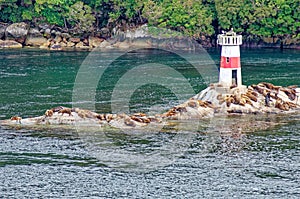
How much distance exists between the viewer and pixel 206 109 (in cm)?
7650

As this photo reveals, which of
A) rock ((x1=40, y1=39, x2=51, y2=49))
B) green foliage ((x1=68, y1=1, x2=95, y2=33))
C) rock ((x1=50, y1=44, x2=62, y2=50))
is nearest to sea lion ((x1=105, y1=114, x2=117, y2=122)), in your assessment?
rock ((x1=50, y1=44, x2=62, y2=50))

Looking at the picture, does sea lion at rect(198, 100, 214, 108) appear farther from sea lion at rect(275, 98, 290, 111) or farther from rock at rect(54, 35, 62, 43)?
rock at rect(54, 35, 62, 43)

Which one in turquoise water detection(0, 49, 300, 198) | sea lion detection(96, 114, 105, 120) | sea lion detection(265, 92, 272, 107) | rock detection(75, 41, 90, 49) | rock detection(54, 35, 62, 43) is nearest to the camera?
turquoise water detection(0, 49, 300, 198)

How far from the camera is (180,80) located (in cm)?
9712

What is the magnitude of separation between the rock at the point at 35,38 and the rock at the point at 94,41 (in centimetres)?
772

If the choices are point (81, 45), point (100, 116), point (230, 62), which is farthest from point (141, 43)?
point (100, 116)

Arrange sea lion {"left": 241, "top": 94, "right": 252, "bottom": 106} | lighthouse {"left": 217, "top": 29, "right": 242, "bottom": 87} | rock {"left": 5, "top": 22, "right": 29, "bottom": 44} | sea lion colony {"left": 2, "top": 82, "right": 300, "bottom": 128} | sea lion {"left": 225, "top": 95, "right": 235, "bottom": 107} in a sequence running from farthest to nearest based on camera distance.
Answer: rock {"left": 5, "top": 22, "right": 29, "bottom": 44} < lighthouse {"left": 217, "top": 29, "right": 242, "bottom": 87} < sea lion {"left": 241, "top": 94, "right": 252, "bottom": 106} < sea lion {"left": 225, "top": 95, "right": 235, "bottom": 107} < sea lion colony {"left": 2, "top": 82, "right": 300, "bottom": 128}

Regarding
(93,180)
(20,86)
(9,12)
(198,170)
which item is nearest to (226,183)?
(198,170)

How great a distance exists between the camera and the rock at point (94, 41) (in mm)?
135875

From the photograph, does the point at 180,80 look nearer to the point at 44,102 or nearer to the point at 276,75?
the point at 276,75

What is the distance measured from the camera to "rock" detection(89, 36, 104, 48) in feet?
446

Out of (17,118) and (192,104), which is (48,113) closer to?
(17,118)

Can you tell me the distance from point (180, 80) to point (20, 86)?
754 inches

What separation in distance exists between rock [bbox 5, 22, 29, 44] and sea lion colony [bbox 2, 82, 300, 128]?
60.9m
